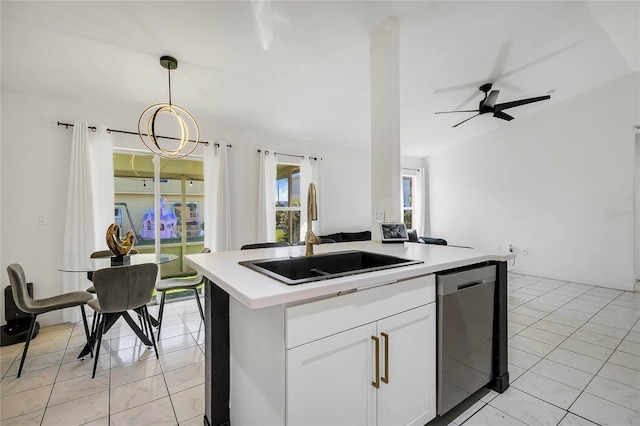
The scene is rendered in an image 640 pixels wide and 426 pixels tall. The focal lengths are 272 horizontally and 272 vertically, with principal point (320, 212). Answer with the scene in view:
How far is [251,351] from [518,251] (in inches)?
222

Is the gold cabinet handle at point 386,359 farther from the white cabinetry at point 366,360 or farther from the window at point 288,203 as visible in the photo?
the window at point 288,203

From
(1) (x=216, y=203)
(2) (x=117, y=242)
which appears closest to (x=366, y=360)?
(2) (x=117, y=242)

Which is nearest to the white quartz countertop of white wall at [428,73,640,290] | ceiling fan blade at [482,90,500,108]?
ceiling fan blade at [482,90,500,108]

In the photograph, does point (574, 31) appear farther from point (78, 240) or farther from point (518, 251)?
point (78, 240)

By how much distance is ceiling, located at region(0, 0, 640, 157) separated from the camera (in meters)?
2.12

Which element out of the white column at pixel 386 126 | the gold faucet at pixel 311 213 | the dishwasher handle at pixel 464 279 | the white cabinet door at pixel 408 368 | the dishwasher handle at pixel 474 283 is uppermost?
the white column at pixel 386 126

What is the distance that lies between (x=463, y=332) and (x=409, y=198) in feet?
18.3

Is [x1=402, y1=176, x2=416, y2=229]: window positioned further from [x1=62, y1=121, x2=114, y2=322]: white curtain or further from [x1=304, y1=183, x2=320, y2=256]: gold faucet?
[x1=62, y1=121, x2=114, y2=322]: white curtain

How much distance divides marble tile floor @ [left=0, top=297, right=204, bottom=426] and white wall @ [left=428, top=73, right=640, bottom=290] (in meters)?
5.53

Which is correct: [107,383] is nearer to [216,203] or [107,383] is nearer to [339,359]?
[339,359]

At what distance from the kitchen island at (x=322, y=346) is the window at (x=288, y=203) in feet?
10.3

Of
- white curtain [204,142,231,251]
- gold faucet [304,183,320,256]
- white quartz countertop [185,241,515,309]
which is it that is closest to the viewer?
white quartz countertop [185,241,515,309]

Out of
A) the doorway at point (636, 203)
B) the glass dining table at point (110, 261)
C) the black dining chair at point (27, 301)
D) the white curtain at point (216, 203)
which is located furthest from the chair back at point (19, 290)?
the doorway at point (636, 203)

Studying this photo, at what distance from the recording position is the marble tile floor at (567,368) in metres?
1.60
